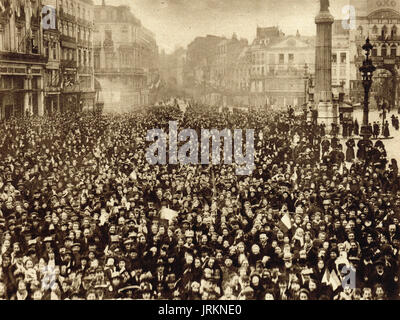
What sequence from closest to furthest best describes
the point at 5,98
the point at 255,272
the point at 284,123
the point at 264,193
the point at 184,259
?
the point at 255,272 < the point at 184,259 < the point at 264,193 < the point at 5,98 < the point at 284,123

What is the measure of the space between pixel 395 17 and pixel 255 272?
24.7m

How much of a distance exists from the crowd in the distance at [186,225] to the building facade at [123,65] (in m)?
1.09

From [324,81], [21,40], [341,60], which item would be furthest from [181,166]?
[341,60]

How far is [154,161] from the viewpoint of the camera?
15.1 m

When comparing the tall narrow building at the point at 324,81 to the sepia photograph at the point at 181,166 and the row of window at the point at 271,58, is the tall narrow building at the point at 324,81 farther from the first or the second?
the row of window at the point at 271,58

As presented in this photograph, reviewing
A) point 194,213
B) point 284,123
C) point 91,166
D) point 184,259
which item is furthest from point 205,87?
point 184,259

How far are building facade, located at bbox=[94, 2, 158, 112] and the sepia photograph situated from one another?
5cm

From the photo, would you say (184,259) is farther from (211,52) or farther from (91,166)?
(211,52)

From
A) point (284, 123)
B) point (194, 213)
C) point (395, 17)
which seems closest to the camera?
point (194, 213)

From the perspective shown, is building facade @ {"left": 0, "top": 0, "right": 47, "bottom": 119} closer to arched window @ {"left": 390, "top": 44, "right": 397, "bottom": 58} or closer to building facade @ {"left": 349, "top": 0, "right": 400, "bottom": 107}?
building facade @ {"left": 349, "top": 0, "right": 400, "bottom": 107}

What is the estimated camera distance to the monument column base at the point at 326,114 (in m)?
24.9

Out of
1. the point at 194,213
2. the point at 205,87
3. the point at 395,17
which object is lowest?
the point at 194,213

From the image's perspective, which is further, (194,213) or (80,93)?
(80,93)

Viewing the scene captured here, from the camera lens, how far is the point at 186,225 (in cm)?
1010
